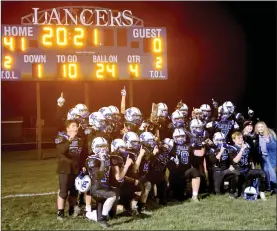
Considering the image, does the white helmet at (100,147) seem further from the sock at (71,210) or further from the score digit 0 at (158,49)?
the score digit 0 at (158,49)

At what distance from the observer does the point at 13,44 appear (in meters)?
14.2

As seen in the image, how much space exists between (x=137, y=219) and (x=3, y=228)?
202 centimetres

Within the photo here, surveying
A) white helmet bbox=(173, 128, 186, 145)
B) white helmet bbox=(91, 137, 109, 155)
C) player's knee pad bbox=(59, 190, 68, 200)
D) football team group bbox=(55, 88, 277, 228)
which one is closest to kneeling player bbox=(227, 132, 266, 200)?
football team group bbox=(55, 88, 277, 228)

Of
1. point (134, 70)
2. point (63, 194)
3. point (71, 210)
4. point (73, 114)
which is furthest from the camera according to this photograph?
point (134, 70)

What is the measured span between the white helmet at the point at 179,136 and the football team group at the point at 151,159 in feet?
A: 0.06

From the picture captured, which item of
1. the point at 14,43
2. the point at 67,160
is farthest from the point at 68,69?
the point at 67,160

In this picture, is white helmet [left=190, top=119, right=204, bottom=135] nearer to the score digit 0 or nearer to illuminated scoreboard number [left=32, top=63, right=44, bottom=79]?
the score digit 0

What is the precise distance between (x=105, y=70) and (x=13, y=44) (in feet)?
9.70

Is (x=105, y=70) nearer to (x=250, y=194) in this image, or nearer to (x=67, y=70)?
(x=67, y=70)

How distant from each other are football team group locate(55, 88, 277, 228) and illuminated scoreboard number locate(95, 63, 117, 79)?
16.4ft

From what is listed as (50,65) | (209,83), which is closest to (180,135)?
(50,65)

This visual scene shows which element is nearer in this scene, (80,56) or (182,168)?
(182,168)

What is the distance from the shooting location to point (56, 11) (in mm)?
14625

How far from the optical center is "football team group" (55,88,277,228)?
274 inches
